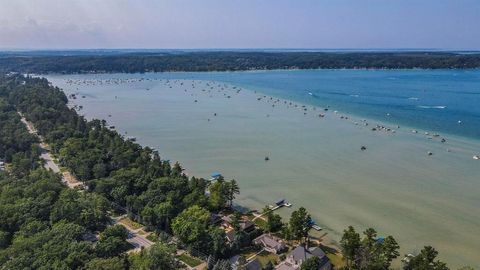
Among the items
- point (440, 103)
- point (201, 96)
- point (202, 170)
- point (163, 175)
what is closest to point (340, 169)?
point (202, 170)

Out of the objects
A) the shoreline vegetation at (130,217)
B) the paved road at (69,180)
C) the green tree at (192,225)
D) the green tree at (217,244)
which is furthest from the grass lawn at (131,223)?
the green tree at (217,244)

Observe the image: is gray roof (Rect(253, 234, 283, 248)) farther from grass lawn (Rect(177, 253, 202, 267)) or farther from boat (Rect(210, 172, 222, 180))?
boat (Rect(210, 172, 222, 180))

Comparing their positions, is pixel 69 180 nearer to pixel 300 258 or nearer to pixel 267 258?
pixel 267 258

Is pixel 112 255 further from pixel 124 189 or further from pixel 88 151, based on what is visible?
pixel 88 151

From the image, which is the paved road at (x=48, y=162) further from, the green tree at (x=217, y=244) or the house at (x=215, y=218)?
the green tree at (x=217, y=244)

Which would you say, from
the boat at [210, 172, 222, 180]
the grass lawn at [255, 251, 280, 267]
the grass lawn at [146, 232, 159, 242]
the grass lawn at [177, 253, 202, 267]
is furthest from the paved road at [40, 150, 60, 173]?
the grass lawn at [255, 251, 280, 267]

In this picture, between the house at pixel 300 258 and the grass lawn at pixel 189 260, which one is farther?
the grass lawn at pixel 189 260
